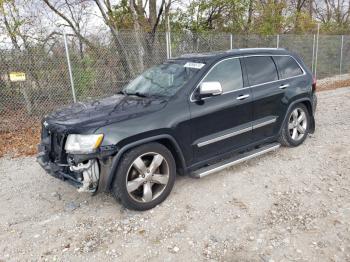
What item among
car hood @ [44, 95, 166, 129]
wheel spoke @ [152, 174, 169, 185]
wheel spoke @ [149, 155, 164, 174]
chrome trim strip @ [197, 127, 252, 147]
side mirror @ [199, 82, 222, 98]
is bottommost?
wheel spoke @ [152, 174, 169, 185]

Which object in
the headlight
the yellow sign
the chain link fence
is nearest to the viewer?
the headlight

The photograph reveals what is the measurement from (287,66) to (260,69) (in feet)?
2.44

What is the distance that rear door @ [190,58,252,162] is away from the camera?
151 inches

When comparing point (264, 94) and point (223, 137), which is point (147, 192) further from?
point (264, 94)

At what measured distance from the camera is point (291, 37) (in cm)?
1306

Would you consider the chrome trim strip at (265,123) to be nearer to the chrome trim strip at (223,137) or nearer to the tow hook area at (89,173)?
the chrome trim strip at (223,137)

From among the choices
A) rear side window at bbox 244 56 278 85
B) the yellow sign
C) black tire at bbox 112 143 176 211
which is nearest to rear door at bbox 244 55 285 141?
rear side window at bbox 244 56 278 85

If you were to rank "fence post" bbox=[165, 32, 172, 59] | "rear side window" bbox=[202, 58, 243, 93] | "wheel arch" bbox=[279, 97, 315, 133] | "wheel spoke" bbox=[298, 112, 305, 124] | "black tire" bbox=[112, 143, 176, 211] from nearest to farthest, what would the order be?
1. "black tire" bbox=[112, 143, 176, 211]
2. "rear side window" bbox=[202, 58, 243, 93]
3. "wheel arch" bbox=[279, 97, 315, 133]
4. "wheel spoke" bbox=[298, 112, 305, 124]
5. "fence post" bbox=[165, 32, 172, 59]

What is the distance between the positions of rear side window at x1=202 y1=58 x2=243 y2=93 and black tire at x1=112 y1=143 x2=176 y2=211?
1.18 meters

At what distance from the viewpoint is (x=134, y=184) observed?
339cm

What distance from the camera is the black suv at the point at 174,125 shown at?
3.23 metres

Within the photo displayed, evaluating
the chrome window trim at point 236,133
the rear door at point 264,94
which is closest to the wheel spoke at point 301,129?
the rear door at point 264,94

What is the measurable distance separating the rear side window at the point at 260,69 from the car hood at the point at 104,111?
1623mm

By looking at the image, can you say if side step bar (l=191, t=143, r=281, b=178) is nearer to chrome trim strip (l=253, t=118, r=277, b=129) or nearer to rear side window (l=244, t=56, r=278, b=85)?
chrome trim strip (l=253, t=118, r=277, b=129)
